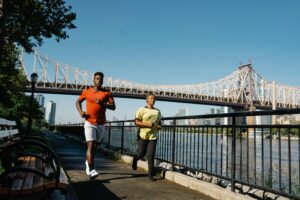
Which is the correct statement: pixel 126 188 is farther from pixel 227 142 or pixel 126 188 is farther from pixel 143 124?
pixel 227 142

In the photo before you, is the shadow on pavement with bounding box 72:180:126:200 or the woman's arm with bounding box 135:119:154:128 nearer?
the shadow on pavement with bounding box 72:180:126:200

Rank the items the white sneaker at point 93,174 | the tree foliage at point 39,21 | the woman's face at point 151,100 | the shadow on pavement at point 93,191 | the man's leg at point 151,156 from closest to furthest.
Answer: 1. the shadow on pavement at point 93,191
2. the white sneaker at point 93,174
3. the man's leg at point 151,156
4. the woman's face at point 151,100
5. the tree foliage at point 39,21

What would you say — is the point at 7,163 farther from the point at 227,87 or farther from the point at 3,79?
the point at 227,87

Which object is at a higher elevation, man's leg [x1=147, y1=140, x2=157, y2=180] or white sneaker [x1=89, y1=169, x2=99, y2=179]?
man's leg [x1=147, y1=140, x2=157, y2=180]

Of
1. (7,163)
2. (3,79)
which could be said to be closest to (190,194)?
(7,163)

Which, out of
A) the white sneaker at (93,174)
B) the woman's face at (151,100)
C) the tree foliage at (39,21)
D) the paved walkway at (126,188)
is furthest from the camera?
the tree foliage at (39,21)

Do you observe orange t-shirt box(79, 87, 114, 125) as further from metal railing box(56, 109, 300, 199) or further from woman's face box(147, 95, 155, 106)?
metal railing box(56, 109, 300, 199)

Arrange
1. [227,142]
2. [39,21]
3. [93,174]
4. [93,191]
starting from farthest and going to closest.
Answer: [39,21] → [93,174] → [227,142] → [93,191]

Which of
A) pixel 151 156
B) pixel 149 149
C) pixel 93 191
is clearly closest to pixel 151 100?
pixel 149 149

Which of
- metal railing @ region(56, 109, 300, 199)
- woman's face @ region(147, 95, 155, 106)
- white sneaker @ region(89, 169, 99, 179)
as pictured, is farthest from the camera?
woman's face @ region(147, 95, 155, 106)

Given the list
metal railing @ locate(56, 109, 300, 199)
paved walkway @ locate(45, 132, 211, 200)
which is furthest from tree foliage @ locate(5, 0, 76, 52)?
paved walkway @ locate(45, 132, 211, 200)

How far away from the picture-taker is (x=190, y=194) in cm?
475

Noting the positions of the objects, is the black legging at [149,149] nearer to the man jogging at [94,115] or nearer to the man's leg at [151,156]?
the man's leg at [151,156]

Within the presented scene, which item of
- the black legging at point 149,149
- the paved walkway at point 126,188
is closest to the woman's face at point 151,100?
the black legging at point 149,149
